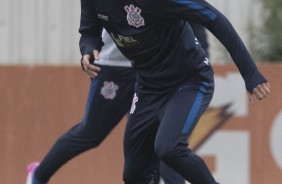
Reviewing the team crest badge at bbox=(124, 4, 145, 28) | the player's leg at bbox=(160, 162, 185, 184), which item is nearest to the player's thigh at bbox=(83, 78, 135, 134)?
the player's leg at bbox=(160, 162, 185, 184)

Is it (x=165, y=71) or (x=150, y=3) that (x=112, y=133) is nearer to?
(x=165, y=71)

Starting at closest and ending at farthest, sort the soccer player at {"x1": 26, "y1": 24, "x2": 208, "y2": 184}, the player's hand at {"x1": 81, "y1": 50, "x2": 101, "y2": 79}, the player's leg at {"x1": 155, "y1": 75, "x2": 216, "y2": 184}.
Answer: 1. the player's leg at {"x1": 155, "y1": 75, "x2": 216, "y2": 184}
2. the player's hand at {"x1": 81, "y1": 50, "x2": 101, "y2": 79}
3. the soccer player at {"x1": 26, "y1": 24, "x2": 208, "y2": 184}

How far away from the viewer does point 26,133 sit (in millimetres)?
7457

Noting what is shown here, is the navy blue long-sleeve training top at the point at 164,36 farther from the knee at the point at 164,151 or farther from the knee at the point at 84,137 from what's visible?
the knee at the point at 84,137

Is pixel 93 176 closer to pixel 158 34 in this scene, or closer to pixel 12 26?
pixel 158 34

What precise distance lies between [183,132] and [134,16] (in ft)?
2.38

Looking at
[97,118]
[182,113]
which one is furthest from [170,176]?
[182,113]

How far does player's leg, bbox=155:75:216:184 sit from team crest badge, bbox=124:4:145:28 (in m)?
0.48

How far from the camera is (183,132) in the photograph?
523cm

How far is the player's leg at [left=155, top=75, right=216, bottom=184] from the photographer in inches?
203

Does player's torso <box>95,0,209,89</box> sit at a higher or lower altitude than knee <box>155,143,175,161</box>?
higher

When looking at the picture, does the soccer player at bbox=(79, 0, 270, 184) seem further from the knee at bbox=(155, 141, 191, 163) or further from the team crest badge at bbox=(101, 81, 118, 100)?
the team crest badge at bbox=(101, 81, 118, 100)

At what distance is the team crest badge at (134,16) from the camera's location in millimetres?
5195

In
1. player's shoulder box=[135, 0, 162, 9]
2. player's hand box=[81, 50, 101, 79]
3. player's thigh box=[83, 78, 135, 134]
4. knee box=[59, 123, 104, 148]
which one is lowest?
knee box=[59, 123, 104, 148]
